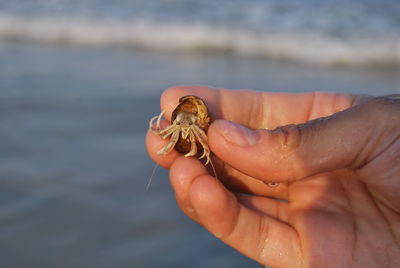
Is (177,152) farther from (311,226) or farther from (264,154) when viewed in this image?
(311,226)

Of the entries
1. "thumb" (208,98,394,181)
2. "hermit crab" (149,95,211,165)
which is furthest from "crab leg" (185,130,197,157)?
"thumb" (208,98,394,181)

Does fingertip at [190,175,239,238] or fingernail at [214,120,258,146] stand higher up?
fingernail at [214,120,258,146]

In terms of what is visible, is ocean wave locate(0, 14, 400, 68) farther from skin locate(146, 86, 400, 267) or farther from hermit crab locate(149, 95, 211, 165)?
hermit crab locate(149, 95, 211, 165)

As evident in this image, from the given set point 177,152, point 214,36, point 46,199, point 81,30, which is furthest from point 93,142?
point 81,30

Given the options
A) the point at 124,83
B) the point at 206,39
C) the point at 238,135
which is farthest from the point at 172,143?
the point at 206,39

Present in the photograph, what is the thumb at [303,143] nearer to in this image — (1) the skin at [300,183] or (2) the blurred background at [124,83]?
(1) the skin at [300,183]

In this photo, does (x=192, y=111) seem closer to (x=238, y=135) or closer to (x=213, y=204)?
(x=238, y=135)

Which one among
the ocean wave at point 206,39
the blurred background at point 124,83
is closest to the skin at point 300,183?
the blurred background at point 124,83
